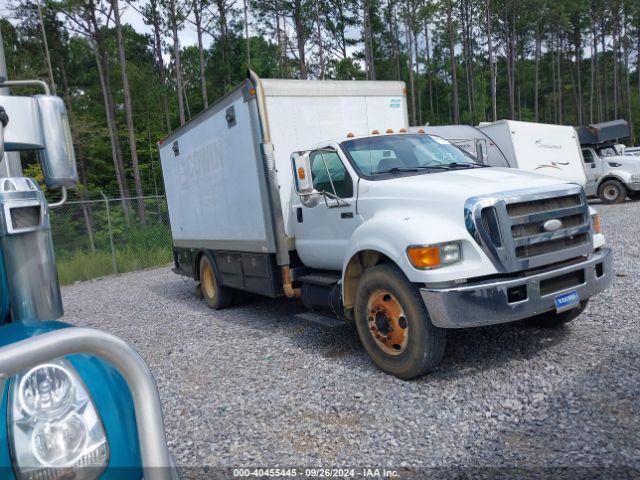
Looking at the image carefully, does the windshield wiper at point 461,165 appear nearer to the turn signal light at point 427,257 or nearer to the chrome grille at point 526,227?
the chrome grille at point 526,227

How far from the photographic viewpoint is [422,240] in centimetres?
419

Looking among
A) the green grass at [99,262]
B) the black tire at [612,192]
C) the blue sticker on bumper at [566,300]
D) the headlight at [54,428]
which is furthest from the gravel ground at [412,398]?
Result: the black tire at [612,192]

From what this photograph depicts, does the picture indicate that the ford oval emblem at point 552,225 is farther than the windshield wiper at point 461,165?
No

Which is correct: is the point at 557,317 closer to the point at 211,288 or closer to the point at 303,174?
the point at 303,174

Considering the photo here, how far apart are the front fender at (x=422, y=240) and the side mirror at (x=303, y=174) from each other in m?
1.00

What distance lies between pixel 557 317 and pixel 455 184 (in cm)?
197

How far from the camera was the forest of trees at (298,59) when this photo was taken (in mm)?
29156

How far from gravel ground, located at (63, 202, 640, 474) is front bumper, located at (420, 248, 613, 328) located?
0.58 metres

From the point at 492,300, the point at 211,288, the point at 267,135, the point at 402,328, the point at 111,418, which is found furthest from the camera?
the point at 211,288

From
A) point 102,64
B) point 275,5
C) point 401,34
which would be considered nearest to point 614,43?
point 401,34

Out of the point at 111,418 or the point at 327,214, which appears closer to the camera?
the point at 111,418

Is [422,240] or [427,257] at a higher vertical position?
[422,240]

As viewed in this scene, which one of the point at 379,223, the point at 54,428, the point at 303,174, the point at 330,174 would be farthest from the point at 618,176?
the point at 54,428

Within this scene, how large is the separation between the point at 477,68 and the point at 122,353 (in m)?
52.3
